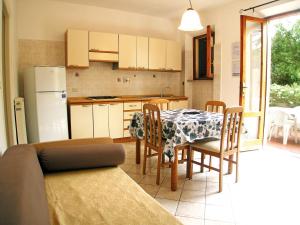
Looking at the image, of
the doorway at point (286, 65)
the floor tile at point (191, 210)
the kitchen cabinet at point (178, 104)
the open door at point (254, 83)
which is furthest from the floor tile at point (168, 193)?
the doorway at point (286, 65)

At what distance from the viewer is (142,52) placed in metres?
4.92

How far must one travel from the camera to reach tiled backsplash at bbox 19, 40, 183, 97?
4324 millimetres

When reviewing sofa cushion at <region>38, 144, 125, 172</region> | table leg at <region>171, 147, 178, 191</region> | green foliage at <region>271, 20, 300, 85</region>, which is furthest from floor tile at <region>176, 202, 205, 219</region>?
green foliage at <region>271, 20, 300, 85</region>

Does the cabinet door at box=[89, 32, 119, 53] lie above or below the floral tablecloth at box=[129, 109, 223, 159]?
above

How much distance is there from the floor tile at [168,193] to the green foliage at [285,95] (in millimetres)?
5014

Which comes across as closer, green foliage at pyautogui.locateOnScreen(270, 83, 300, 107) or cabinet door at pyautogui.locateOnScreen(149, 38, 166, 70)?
cabinet door at pyautogui.locateOnScreen(149, 38, 166, 70)

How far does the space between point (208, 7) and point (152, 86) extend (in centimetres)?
195

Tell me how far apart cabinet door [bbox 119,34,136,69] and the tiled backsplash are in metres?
0.36

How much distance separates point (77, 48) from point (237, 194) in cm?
343

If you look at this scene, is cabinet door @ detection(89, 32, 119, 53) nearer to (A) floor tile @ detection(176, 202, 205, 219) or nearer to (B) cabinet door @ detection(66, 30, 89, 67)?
(B) cabinet door @ detection(66, 30, 89, 67)

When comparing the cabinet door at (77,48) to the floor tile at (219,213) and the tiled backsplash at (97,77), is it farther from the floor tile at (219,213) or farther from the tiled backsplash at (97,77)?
the floor tile at (219,213)

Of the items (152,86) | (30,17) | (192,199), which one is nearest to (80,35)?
(30,17)

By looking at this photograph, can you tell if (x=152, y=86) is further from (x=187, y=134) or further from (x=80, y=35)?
(x=187, y=134)

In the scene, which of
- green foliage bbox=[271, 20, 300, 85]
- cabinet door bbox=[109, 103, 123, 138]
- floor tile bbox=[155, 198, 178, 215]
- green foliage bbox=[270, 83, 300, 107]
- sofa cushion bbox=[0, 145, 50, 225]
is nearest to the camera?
sofa cushion bbox=[0, 145, 50, 225]
